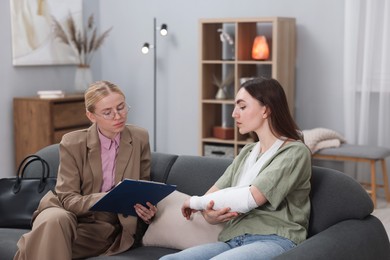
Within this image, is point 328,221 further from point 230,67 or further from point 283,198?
point 230,67

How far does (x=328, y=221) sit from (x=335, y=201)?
8 cm

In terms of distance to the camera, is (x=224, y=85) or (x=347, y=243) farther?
(x=224, y=85)

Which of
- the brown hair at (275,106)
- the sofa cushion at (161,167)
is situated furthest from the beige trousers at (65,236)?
the brown hair at (275,106)

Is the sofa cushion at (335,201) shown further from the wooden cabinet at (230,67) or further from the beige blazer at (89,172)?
the wooden cabinet at (230,67)

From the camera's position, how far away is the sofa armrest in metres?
2.40

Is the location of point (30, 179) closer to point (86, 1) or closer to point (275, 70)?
point (275, 70)

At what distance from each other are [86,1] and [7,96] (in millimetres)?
1322

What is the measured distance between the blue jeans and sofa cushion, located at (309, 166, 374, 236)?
215 millimetres

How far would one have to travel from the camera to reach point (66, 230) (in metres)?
2.78

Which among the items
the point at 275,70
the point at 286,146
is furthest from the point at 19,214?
the point at 275,70

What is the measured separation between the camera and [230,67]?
19.7 ft

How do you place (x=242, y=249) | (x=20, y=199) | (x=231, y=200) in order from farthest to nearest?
(x=20, y=199) → (x=231, y=200) → (x=242, y=249)

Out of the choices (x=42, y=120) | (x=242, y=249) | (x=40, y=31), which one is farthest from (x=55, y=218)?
(x=40, y=31)

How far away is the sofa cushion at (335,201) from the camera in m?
2.66
